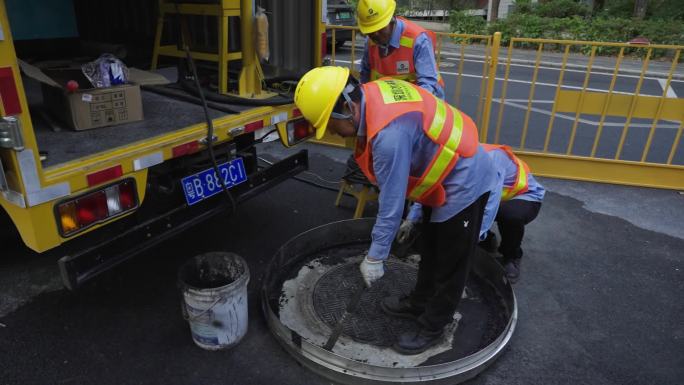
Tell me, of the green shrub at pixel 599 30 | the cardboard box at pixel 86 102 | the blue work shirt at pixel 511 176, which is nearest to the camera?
the cardboard box at pixel 86 102

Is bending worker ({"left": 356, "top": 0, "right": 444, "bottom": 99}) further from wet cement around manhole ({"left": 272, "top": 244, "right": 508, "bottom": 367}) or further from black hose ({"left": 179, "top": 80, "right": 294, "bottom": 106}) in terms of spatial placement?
wet cement around manhole ({"left": 272, "top": 244, "right": 508, "bottom": 367})

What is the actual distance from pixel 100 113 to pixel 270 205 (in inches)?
72.4

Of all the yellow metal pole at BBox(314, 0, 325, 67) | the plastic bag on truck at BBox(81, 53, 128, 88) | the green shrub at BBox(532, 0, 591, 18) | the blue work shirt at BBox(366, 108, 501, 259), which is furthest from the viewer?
the green shrub at BBox(532, 0, 591, 18)

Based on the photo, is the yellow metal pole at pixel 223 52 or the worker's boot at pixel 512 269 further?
the worker's boot at pixel 512 269

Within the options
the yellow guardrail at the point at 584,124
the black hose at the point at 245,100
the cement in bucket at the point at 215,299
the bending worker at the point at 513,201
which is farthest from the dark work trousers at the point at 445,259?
the yellow guardrail at the point at 584,124

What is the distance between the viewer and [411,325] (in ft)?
9.12

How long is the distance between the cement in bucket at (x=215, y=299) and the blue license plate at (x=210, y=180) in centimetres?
35

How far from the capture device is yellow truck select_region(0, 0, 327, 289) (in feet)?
6.43

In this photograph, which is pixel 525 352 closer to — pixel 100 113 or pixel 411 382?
pixel 411 382

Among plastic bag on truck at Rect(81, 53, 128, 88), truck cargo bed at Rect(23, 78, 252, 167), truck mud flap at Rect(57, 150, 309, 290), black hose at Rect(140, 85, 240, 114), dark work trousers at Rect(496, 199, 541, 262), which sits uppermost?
plastic bag on truck at Rect(81, 53, 128, 88)

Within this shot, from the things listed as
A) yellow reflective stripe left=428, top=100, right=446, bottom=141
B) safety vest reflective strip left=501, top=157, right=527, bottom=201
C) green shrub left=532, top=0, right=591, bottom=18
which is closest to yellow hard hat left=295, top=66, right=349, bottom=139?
yellow reflective stripe left=428, top=100, right=446, bottom=141

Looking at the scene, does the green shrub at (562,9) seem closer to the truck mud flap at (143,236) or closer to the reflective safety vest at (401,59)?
the reflective safety vest at (401,59)

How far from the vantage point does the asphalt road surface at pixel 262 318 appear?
2.45m

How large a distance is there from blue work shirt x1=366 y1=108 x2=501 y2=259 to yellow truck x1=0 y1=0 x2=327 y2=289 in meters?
1.11
